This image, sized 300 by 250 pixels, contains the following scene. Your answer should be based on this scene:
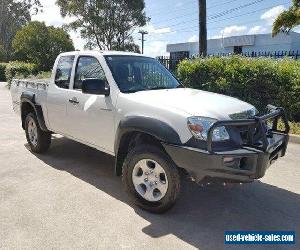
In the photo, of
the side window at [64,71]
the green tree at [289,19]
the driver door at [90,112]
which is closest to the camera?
the driver door at [90,112]

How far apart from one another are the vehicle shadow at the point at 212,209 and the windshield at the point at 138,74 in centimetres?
144

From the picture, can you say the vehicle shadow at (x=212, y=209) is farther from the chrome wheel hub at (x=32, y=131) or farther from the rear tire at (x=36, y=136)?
the chrome wheel hub at (x=32, y=131)

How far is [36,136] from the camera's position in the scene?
6699 millimetres

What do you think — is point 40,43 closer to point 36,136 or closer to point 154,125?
point 36,136

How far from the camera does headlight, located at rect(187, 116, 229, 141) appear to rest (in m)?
3.82

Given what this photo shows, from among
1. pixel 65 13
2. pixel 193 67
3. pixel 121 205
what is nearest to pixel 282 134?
pixel 121 205

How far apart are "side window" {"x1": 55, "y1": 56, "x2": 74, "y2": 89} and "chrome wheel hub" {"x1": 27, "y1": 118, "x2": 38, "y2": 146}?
1147mm

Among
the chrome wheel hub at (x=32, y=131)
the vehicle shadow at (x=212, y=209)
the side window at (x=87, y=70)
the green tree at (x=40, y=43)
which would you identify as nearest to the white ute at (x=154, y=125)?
the side window at (x=87, y=70)

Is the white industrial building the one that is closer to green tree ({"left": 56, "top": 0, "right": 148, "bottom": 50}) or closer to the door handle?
green tree ({"left": 56, "top": 0, "right": 148, "bottom": 50})

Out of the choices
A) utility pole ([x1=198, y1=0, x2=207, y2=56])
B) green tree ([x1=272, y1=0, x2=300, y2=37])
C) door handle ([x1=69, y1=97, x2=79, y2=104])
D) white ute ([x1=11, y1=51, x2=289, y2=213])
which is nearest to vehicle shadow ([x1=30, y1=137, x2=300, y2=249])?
white ute ([x1=11, y1=51, x2=289, y2=213])

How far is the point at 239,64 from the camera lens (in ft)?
32.7

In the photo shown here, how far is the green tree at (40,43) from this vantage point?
85.0 ft

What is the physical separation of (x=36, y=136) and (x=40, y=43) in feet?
68.7

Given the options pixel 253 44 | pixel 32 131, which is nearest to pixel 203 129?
pixel 32 131
